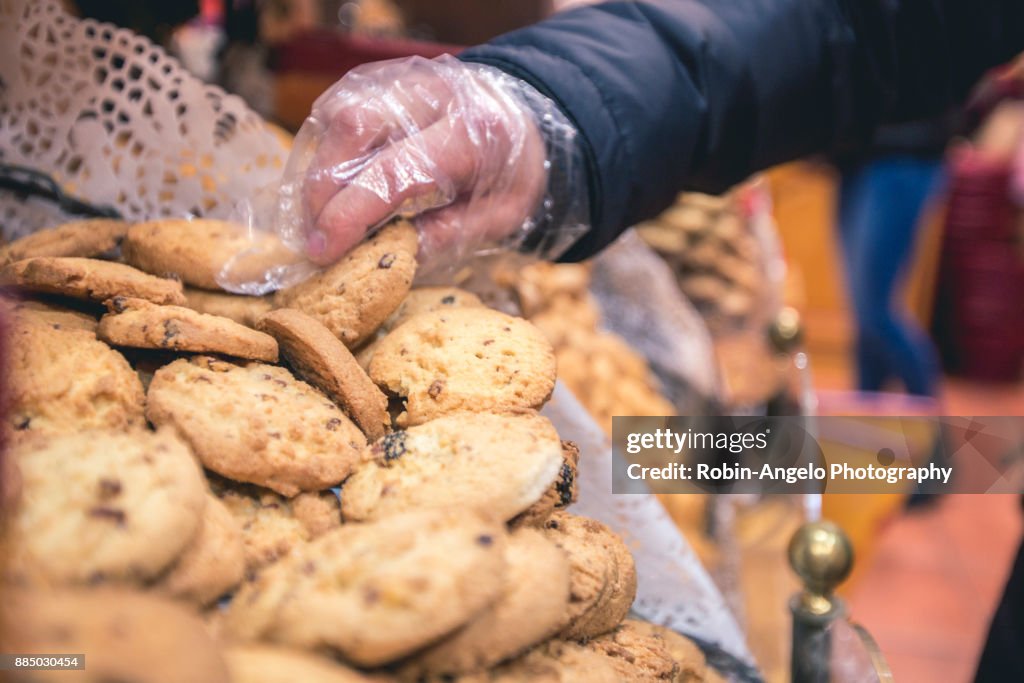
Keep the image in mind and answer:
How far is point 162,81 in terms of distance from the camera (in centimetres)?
113

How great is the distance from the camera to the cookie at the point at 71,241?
2.93 ft

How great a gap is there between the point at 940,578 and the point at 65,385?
3.06 m

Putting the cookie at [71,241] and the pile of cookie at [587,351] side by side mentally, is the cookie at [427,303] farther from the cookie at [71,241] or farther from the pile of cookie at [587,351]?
the pile of cookie at [587,351]

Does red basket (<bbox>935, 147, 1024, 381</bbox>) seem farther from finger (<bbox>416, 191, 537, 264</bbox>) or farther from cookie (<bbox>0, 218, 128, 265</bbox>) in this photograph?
cookie (<bbox>0, 218, 128, 265</bbox>)

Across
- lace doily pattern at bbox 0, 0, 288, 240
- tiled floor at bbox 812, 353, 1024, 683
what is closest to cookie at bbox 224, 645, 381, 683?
lace doily pattern at bbox 0, 0, 288, 240

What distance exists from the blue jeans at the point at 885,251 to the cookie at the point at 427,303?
291 centimetres

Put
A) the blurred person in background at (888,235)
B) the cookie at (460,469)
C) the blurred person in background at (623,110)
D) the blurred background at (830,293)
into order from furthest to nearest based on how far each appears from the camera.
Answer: the blurred person in background at (888,235)
the blurred background at (830,293)
the blurred person in background at (623,110)
the cookie at (460,469)

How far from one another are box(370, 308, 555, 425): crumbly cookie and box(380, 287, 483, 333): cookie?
62 millimetres

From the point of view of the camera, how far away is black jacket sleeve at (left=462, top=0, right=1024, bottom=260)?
1163 millimetres

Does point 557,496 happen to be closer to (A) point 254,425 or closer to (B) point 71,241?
(A) point 254,425

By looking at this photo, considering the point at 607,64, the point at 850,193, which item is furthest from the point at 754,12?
the point at 850,193

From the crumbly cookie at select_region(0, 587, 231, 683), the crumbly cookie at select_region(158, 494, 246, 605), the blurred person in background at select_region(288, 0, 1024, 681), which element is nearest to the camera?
the crumbly cookie at select_region(0, 587, 231, 683)

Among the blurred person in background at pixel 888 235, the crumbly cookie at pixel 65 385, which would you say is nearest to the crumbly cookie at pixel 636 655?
the crumbly cookie at pixel 65 385

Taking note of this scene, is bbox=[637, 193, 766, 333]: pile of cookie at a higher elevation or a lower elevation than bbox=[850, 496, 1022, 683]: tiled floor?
higher
